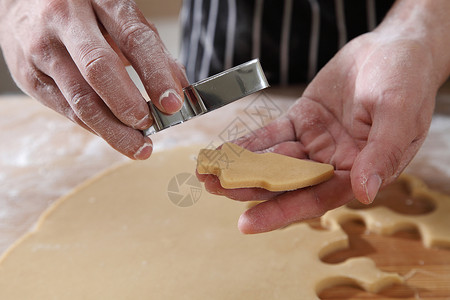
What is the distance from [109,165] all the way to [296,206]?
0.77 metres

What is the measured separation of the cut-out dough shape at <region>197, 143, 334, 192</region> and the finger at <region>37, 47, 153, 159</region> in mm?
145

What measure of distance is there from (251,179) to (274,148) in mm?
200

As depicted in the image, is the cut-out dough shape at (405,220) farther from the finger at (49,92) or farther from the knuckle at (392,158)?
the finger at (49,92)

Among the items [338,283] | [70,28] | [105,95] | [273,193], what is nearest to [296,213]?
[273,193]

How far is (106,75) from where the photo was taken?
0.81m

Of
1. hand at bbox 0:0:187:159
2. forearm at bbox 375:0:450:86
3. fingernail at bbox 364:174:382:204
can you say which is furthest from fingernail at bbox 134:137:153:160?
forearm at bbox 375:0:450:86

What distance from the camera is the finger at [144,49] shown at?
828 mm

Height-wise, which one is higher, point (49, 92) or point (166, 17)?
point (49, 92)

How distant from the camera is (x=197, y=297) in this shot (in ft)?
3.21

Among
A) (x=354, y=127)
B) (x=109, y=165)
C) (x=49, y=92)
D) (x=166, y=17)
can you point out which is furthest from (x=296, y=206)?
(x=166, y=17)

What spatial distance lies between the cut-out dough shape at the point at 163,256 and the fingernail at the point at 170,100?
15.5 inches

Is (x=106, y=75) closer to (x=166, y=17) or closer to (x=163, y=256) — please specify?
(x=163, y=256)

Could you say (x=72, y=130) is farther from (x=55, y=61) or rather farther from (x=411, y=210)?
(x=411, y=210)

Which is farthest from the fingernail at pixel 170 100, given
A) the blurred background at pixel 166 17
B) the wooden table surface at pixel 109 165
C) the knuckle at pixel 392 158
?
the blurred background at pixel 166 17
